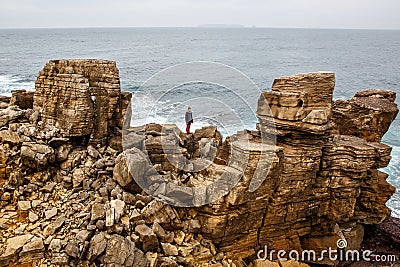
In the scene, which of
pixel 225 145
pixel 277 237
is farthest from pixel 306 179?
pixel 225 145

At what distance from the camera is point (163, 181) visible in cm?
1408

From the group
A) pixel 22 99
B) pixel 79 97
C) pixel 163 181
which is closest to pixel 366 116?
pixel 163 181

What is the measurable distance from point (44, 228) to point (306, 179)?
1137cm

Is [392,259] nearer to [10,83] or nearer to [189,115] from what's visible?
[189,115]

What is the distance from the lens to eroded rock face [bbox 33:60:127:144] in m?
15.4

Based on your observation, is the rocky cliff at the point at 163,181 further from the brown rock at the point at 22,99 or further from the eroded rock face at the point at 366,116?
the eroded rock face at the point at 366,116

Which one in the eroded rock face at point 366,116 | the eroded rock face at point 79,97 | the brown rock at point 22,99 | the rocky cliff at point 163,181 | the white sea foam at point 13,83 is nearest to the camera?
the rocky cliff at point 163,181

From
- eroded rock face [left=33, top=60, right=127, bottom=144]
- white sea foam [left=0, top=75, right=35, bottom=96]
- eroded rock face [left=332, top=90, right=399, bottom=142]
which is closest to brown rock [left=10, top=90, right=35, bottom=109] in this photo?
eroded rock face [left=33, top=60, right=127, bottom=144]

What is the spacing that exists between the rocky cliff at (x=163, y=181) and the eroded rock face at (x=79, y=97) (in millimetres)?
53

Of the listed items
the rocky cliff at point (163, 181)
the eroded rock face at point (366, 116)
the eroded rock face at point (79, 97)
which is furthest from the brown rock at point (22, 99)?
the eroded rock face at point (366, 116)

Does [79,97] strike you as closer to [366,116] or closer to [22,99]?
[22,99]

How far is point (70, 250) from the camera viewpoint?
11.2 metres

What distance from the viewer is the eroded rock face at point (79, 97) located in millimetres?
15430

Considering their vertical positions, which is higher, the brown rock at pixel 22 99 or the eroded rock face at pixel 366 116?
the brown rock at pixel 22 99
